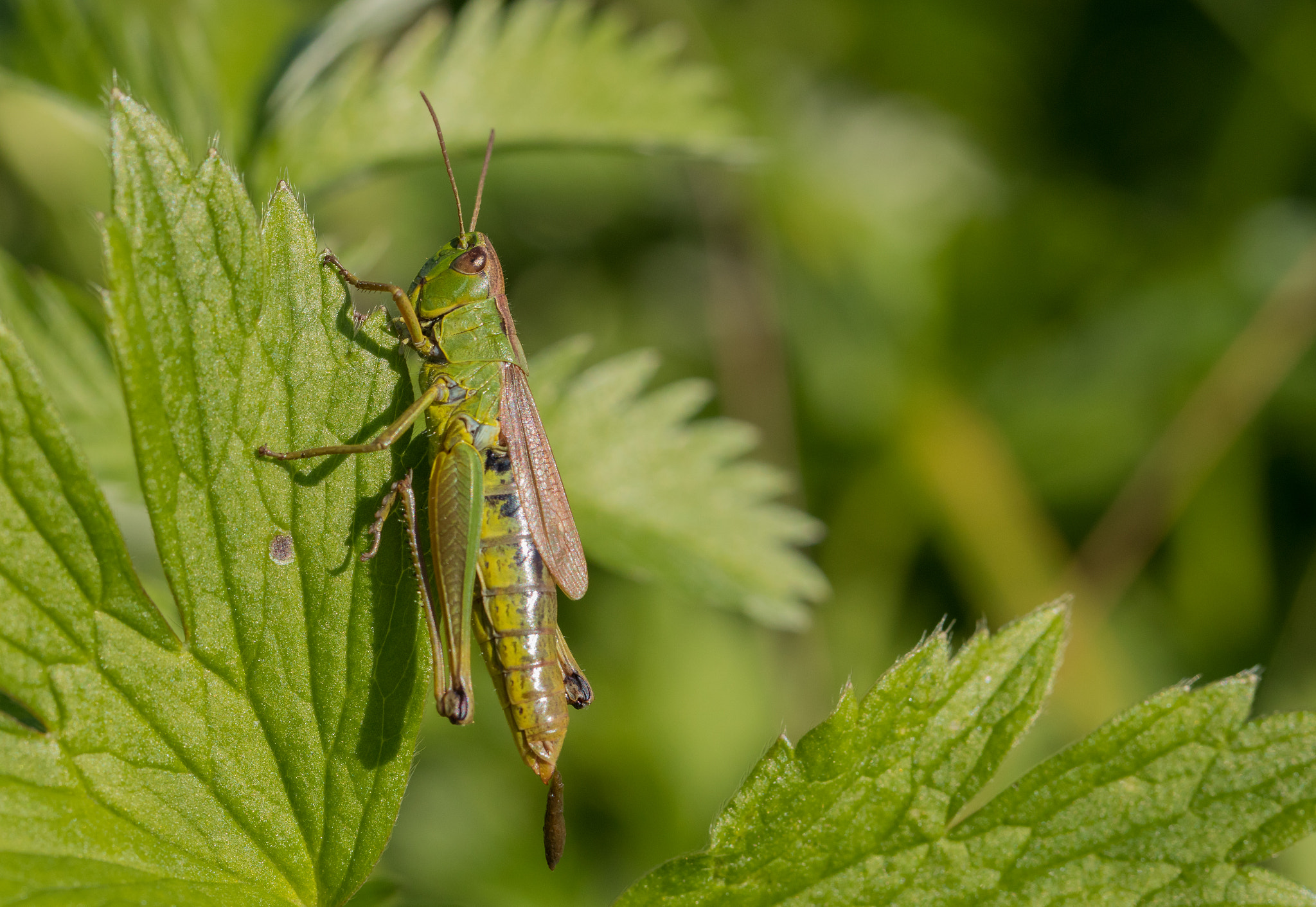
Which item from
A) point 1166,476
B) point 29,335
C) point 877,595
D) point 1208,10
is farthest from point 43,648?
point 1208,10

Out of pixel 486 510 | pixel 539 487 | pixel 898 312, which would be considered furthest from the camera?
pixel 898 312

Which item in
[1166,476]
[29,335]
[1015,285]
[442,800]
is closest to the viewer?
[29,335]

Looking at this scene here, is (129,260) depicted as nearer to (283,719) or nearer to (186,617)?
(186,617)

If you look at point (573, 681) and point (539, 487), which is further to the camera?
point (539, 487)

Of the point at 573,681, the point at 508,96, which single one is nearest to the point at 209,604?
the point at 573,681

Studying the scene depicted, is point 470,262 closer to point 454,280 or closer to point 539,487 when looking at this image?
point 454,280

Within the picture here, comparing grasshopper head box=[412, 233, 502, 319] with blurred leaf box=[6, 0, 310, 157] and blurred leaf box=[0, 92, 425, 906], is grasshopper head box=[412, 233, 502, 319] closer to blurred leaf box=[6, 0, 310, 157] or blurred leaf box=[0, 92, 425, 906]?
blurred leaf box=[6, 0, 310, 157]
